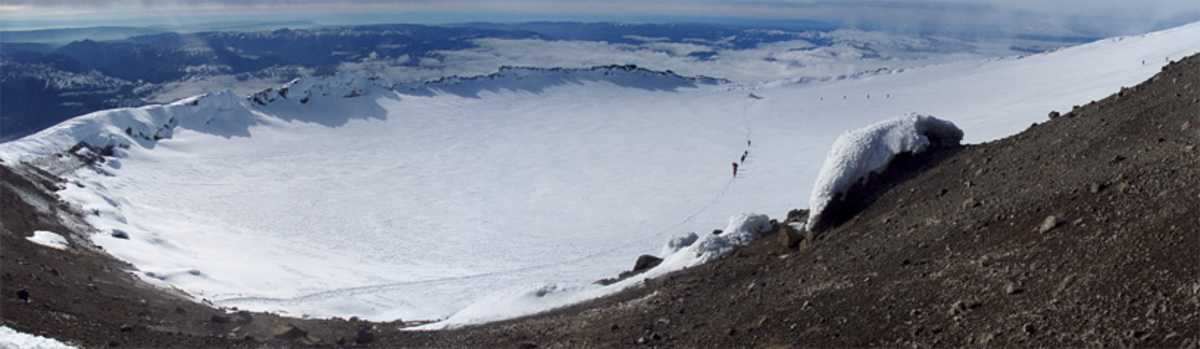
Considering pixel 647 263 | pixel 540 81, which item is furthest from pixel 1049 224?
pixel 540 81

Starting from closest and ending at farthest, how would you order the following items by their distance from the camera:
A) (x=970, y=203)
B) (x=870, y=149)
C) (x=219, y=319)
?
(x=970, y=203) → (x=870, y=149) → (x=219, y=319)

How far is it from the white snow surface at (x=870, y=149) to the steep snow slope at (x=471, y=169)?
3292mm

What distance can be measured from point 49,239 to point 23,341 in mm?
13614

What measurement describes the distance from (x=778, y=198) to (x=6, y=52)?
165451mm

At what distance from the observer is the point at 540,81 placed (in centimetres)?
7906

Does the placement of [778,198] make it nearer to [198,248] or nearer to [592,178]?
[592,178]

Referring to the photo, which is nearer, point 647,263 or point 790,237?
point 790,237

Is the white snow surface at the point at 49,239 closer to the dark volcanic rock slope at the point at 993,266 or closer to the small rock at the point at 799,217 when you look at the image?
the dark volcanic rock slope at the point at 993,266

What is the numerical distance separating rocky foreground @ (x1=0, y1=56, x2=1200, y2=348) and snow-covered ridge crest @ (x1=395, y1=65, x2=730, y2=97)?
61.4 meters

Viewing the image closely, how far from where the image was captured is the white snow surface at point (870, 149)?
12.6 metres

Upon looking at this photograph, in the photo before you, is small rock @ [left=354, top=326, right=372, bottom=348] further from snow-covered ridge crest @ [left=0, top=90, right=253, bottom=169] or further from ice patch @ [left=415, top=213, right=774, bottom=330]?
snow-covered ridge crest @ [left=0, top=90, right=253, bottom=169]

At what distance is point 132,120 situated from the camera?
5278 centimetres

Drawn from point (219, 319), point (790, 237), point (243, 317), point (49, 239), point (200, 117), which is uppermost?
point (790, 237)

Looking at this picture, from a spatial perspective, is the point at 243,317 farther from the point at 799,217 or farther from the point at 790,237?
the point at 799,217
